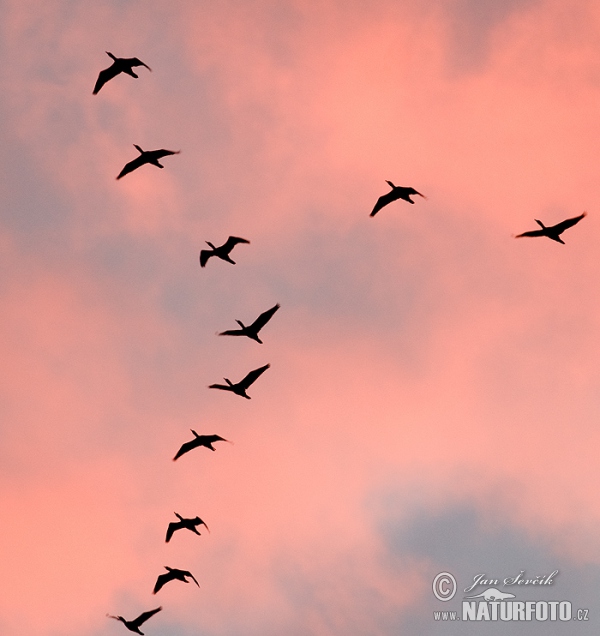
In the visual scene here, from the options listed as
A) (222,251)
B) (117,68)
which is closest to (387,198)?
(222,251)

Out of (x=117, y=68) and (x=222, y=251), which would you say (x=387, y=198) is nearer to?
(x=222, y=251)

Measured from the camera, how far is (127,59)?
70000 mm

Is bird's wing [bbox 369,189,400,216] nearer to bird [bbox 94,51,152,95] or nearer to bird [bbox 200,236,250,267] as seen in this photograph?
bird [bbox 200,236,250,267]

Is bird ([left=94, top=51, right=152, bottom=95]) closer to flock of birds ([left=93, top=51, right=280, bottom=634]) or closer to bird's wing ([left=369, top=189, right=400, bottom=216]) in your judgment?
flock of birds ([left=93, top=51, right=280, bottom=634])

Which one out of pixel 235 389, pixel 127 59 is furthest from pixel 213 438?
pixel 127 59

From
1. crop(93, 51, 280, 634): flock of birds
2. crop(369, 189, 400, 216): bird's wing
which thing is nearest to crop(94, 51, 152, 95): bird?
crop(93, 51, 280, 634): flock of birds

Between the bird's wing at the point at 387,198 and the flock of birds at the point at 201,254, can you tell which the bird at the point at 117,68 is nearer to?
the flock of birds at the point at 201,254

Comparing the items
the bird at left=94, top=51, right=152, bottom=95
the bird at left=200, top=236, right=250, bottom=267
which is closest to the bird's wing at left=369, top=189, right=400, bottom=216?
the bird at left=200, top=236, right=250, bottom=267

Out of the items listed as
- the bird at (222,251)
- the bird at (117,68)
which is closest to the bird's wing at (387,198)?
the bird at (222,251)

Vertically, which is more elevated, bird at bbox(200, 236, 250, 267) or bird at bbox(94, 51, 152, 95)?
bird at bbox(94, 51, 152, 95)

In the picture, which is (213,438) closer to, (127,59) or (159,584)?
(159,584)

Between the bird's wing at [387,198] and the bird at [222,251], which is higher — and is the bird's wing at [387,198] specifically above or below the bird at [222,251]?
above

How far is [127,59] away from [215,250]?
15179 millimetres

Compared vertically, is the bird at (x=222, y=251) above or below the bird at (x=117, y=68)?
below
